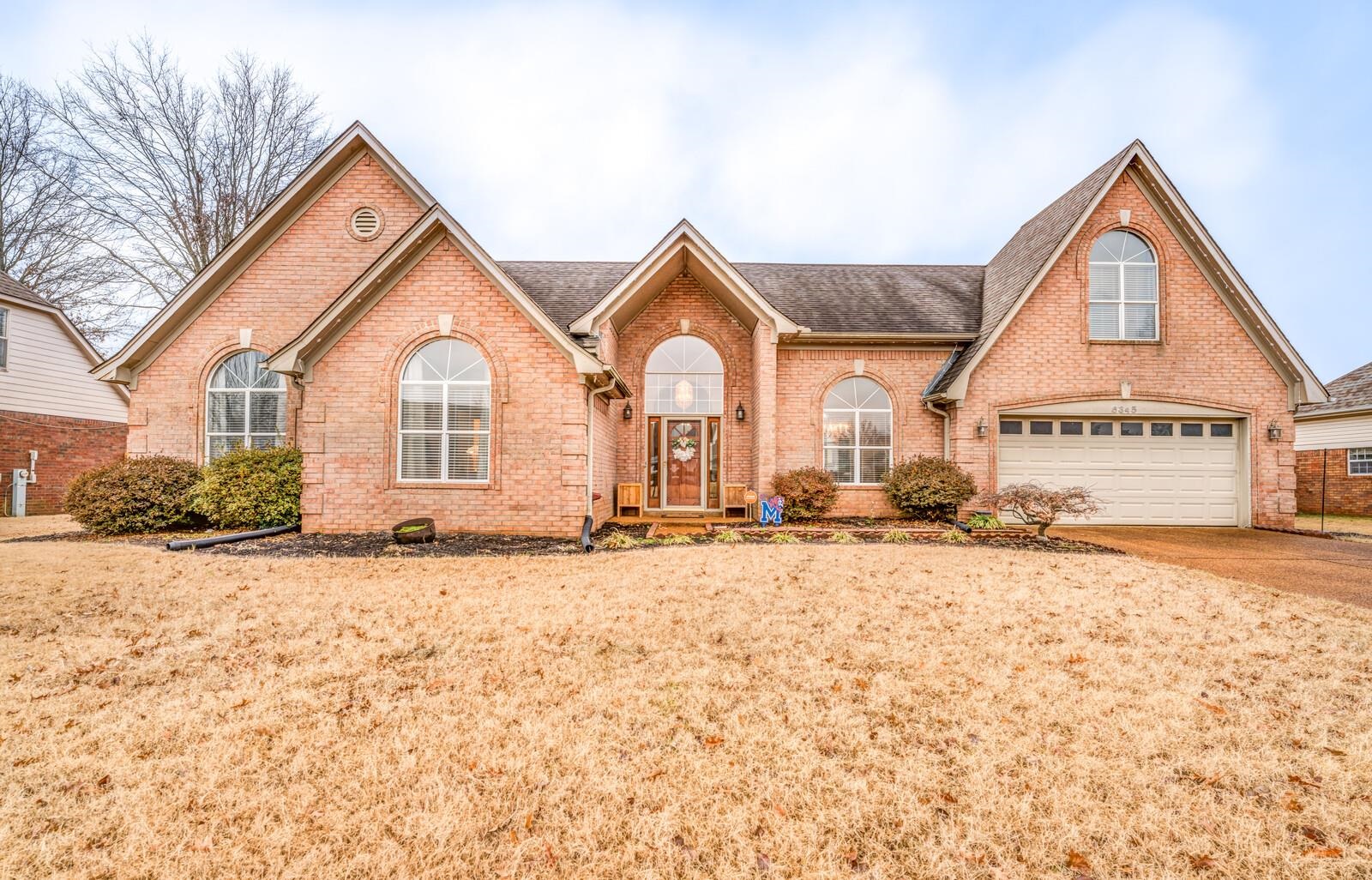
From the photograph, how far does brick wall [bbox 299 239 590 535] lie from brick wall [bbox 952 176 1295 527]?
863 centimetres

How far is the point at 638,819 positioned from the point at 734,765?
0.66 metres

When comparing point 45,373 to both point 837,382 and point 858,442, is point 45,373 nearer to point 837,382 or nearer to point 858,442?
point 837,382

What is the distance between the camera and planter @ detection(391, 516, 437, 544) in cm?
941

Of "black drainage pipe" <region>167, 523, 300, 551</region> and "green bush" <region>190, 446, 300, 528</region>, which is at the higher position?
"green bush" <region>190, 446, 300, 528</region>

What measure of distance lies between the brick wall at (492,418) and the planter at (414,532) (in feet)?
2.15

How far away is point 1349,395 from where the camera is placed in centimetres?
1806

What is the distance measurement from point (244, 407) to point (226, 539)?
4.25m

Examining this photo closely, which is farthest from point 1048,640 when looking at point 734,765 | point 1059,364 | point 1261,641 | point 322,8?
point 322,8

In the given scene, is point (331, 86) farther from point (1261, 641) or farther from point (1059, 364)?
point (1261, 641)

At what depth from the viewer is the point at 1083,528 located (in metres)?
12.8

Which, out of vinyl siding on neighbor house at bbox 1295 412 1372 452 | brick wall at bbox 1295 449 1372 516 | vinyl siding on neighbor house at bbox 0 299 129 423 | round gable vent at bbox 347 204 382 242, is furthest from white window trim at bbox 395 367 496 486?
vinyl siding on neighbor house at bbox 1295 412 1372 452

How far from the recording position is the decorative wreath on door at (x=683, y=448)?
1471 centimetres

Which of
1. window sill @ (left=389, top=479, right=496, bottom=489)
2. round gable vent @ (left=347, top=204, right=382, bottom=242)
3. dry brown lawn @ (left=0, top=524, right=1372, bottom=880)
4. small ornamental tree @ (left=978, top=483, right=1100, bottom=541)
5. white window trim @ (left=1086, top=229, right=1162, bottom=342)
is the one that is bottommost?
dry brown lawn @ (left=0, top=524, right=1372, bottom=880)

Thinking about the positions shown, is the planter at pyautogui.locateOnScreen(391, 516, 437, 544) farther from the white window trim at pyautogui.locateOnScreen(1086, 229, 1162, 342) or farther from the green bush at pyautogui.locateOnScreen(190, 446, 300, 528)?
the white window trim at pyautogui.locateOnScreen(1086, 229, 1162, 342)
